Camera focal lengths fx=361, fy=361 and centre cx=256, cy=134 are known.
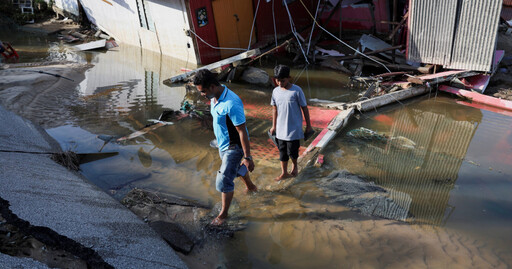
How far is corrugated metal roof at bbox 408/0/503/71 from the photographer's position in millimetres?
9047

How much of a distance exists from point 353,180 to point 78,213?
3479 mm

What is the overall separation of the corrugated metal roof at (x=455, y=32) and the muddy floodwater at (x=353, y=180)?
4.47 feet

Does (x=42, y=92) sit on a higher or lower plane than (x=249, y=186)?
higher

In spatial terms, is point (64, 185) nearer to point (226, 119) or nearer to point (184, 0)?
point (226, 119)

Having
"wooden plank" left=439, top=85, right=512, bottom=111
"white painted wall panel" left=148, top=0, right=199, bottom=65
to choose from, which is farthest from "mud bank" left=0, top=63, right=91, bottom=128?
"wooden plank" left=439, top=85, right=512, bottom=111

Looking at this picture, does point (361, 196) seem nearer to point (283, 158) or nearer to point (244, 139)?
point (283, 158)

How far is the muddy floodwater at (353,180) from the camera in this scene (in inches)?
150

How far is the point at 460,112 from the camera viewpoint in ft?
27.4

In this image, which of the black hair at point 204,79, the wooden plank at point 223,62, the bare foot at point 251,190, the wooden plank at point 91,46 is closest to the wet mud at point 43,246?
the black hair at point 204,79

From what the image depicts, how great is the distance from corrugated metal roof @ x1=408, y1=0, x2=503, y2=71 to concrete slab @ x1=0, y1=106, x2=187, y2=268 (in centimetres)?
929

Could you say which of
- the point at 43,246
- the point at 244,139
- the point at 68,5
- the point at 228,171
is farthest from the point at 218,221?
the point at 68,5

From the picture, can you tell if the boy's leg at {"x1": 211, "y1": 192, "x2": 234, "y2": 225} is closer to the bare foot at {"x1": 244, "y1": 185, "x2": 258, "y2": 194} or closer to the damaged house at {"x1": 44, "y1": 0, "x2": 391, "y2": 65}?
the bare foot at {"x1": 244, "y1": 185, "x2": 258, "y2": 194}

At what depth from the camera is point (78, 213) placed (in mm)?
3582

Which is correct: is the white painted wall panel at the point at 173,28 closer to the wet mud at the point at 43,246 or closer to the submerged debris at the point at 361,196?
the submerged debris at the point at 361,196
